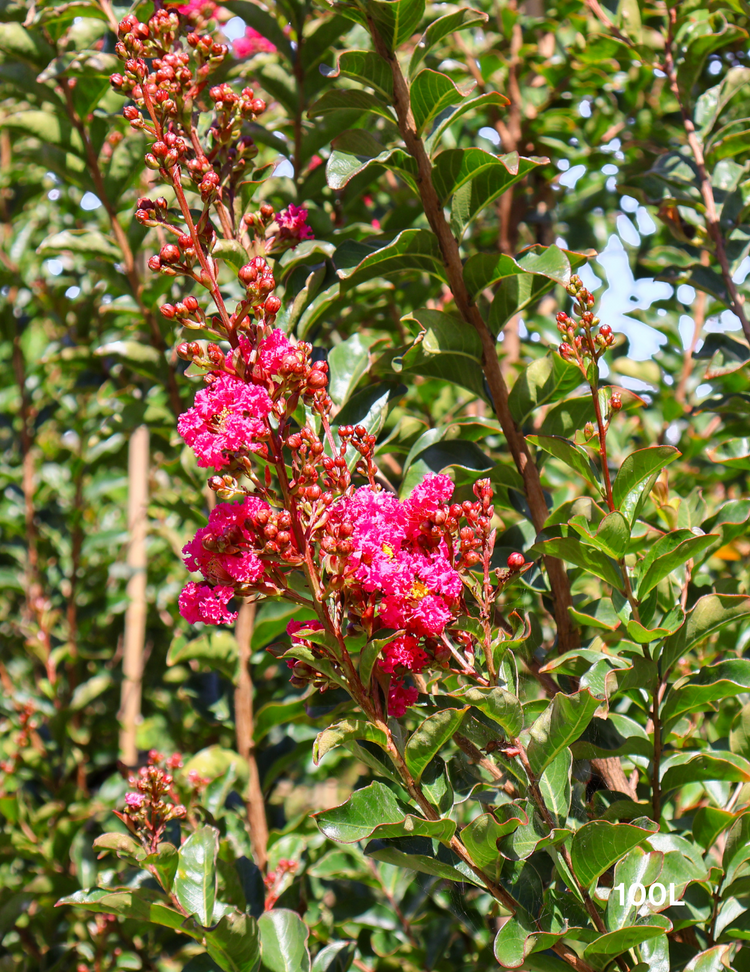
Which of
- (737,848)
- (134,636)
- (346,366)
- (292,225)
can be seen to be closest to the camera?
(737,848)

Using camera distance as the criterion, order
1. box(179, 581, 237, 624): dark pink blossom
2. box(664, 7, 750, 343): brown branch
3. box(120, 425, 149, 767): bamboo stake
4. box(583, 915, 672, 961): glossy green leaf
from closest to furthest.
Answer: box(583, 915, 672, 961): glossy green leaf, box(179, 581, 237, 624): dark pink blossom, box(664, 7, 750, 343): brown branch, box(120, 425, 149, 767): bamboo stake

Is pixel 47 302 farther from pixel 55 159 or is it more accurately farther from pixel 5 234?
pixel 55 159

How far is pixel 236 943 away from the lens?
40.3 inches

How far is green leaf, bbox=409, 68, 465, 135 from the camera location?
1123 mm

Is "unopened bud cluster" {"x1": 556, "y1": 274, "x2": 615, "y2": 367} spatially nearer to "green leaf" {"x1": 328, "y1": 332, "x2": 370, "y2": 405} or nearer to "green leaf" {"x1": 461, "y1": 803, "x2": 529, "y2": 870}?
"green leaf" {"x1": 328, "y1": 332, "x2": 370, "y2": 405}

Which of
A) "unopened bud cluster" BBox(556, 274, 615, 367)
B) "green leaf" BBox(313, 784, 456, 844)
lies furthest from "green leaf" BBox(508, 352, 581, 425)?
"green leaf" BBox(313, 784, 456, 844)

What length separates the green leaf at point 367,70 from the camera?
3.62 feet

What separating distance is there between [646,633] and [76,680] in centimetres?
193

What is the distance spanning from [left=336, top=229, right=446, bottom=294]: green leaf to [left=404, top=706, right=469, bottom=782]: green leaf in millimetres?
580

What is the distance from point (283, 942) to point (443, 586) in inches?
21.4

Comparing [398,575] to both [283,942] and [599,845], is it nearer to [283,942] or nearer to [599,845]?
[599,845]

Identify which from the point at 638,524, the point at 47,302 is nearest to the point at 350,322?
the point at 638,524

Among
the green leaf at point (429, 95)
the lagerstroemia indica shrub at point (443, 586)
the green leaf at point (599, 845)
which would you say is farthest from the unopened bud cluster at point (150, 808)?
the green leaf at point (429, 95)

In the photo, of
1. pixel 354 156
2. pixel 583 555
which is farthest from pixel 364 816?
pixel 354 156
